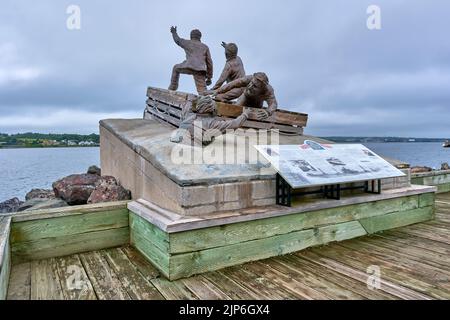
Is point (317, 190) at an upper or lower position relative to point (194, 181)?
lower

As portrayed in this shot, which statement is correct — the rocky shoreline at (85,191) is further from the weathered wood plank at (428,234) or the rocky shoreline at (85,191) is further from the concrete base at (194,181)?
the weathered wood plank at (428,234)

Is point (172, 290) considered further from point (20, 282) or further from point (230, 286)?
point (20, 282)

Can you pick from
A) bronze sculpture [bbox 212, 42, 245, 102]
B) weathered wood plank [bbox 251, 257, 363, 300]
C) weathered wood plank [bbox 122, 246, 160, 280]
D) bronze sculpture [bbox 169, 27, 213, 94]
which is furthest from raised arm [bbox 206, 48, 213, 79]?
weathered wood plank [bbox 251, 257, 363, 300]

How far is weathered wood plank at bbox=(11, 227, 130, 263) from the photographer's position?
335 centimetres

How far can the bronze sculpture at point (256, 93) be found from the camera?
562 centimetres

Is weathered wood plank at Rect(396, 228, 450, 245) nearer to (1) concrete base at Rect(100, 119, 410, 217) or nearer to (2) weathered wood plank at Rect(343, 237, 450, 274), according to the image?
(2) weathered wood plank at Rect(343, 237, 450, 274)

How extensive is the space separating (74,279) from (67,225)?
768 millimetres

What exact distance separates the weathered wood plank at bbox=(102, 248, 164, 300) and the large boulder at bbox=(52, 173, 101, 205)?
1852 mm

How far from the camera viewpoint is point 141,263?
3.32 meters

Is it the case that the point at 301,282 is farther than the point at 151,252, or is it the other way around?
the point at 151,252

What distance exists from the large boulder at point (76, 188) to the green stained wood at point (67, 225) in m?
1.65

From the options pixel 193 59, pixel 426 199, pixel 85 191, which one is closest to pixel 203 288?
pixel 85 191
